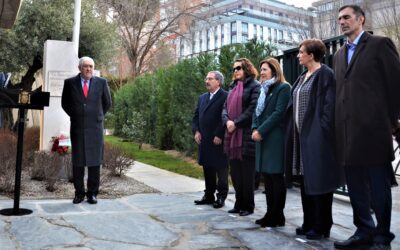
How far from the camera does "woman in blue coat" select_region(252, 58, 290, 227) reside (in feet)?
15.3

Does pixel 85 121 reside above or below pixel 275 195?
above

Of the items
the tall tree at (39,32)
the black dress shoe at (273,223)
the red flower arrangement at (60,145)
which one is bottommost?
the black dress shoe at (273,223)

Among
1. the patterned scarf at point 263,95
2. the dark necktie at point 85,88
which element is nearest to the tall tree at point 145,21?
the dark necktie at point 85,88

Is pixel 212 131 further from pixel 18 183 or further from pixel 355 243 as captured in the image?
pixel 355 243

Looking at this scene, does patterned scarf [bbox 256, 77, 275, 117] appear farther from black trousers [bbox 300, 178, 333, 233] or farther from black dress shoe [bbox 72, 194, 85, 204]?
black dress shoe [bbox 72, 194, 85, 204]

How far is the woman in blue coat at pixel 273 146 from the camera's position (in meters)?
4.66

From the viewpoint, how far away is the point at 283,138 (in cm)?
472

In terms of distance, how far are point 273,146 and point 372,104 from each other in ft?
4.03

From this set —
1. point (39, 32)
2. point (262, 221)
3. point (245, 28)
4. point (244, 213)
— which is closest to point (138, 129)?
point (39, 32)

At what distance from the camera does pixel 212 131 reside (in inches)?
233

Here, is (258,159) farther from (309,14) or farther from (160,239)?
(309,14)

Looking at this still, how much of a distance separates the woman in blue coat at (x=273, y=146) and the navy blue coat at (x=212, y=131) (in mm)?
1076

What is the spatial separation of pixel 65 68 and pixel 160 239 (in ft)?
17.4

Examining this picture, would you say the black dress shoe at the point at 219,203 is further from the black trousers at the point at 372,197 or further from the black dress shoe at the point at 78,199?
the black trousers at the point at 372,197
